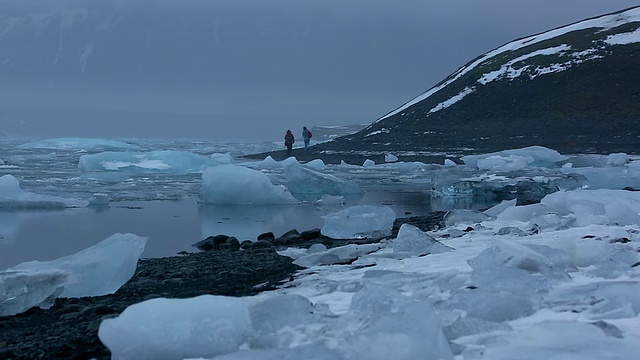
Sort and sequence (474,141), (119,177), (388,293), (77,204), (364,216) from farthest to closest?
1. (474,141)
2. (119,177)
3. (77,204)
4. (364,216)
5. (388,293)

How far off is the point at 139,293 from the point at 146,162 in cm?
1715

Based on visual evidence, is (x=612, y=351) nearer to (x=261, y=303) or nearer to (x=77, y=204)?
(x=261, y=303)

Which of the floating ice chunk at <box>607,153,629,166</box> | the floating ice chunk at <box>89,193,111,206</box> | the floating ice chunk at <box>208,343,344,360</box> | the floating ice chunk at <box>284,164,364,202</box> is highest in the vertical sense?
the floating ice chunk at <box>208,343,344,360</box>

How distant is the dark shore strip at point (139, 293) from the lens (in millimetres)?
3650

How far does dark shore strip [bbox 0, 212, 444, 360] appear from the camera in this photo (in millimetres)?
3650

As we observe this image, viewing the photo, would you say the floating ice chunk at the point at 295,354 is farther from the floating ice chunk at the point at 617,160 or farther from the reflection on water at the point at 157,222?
the floating ice chunk at the point at 617,160

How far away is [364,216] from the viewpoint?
7734 millimetres

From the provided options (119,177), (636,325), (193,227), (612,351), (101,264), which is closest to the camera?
(612,351)

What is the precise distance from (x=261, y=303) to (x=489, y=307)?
966 mm

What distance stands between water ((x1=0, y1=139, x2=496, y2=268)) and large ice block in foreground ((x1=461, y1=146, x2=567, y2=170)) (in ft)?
8.32

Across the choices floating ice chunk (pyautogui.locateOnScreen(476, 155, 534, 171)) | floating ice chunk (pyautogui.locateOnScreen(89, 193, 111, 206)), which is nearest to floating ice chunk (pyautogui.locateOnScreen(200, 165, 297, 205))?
floating ice chunk (pyautogui.locateOnScreen(89, 193, 111, 206))

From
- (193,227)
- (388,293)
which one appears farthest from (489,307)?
(193,227)

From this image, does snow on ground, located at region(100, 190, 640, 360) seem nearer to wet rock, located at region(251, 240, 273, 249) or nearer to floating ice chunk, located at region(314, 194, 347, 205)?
wet rock, located at region(251, 240, 273, 249)

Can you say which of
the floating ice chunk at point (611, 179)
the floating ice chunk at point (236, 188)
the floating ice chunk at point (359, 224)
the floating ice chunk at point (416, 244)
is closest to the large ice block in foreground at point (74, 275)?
the floating ice chunk at point (416, 244)
